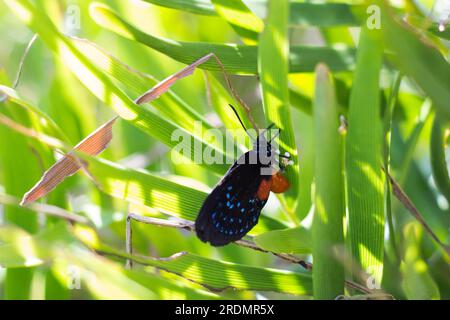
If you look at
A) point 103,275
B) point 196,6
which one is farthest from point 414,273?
point 196,6

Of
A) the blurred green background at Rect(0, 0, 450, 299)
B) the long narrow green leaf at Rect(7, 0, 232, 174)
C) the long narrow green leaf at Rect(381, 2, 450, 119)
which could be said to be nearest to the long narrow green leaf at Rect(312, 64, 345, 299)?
the blurred green background at Rect(0, 0, 450, 299)

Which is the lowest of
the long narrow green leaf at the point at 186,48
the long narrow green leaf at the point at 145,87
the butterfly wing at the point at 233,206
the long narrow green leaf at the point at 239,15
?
the butterfly wing at the point at 233,206

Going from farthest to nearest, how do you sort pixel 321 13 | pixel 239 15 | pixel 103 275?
pixel 321 13 < pixel 239 15 < pixel 103 275

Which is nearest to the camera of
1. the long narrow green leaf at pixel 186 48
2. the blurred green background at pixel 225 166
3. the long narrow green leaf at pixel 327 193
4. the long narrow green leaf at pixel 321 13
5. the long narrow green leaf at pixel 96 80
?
the long narrow green leaf at pixel 327 193

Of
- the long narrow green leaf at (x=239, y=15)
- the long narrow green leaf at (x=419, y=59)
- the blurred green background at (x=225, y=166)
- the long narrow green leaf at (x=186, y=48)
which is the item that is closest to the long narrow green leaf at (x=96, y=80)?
the blurred green background at (x=225, y=166)

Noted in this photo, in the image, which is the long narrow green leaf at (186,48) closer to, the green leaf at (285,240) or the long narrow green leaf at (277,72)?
the long narrow green leaf at (277,72)

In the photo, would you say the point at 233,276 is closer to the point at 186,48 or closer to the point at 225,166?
the point at 225,166
